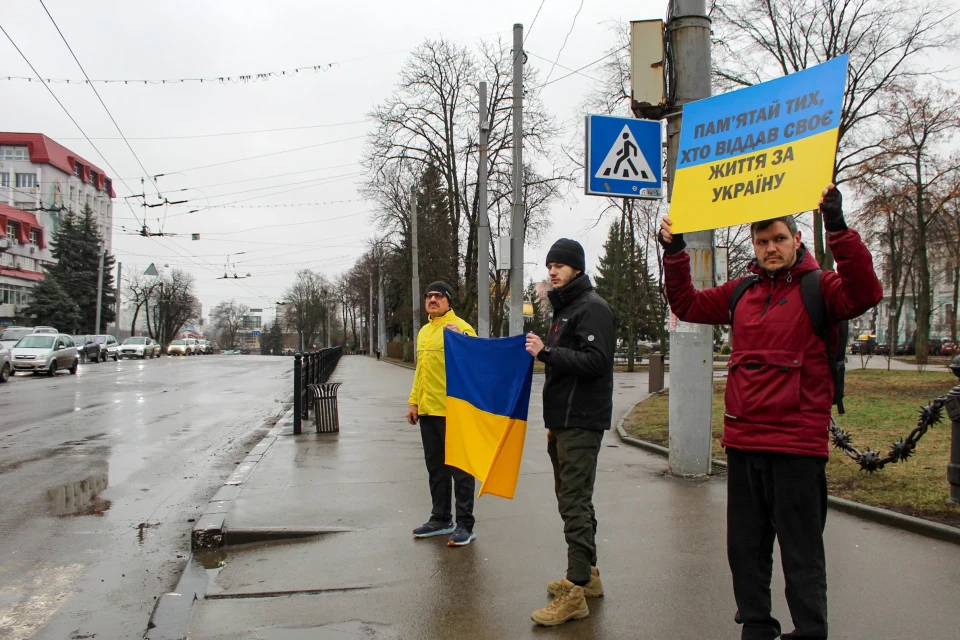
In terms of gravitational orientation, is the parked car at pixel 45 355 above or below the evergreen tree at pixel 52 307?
below

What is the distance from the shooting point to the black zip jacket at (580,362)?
4.14 meters

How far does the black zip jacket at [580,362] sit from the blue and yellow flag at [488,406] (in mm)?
476

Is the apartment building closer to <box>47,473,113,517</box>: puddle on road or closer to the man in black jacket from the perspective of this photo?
<box>47,473,113,517</box>: puddle on road

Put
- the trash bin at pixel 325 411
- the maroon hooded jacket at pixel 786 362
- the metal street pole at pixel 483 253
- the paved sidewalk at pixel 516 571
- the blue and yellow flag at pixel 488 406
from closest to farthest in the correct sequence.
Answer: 1. the maroon hooded jacket at pixel 786 362
2. the paved sidewalk at pixel 516 571
3. the blue and yellow flag at pixel 488 406
4. the trash bin at pixel 325 411
5. the metal street pole at pixel 483 253

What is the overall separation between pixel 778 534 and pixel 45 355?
105 feet

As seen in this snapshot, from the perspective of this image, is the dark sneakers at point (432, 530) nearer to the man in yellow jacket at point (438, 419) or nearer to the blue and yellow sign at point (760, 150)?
the man in yellow jacket at point (438, 419)

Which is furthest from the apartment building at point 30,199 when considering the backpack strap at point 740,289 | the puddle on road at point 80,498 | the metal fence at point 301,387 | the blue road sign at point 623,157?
the backpack strap at point 740,289

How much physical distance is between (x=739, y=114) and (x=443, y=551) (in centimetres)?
353

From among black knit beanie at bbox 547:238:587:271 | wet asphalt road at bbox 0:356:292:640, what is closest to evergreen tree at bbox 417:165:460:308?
wet asphalt road at bbox 0:356:292:640

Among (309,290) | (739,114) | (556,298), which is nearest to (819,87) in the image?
(739,114)

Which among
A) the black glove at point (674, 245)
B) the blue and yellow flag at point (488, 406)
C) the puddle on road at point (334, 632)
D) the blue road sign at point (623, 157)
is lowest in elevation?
the puddle on road at point (334, 632)

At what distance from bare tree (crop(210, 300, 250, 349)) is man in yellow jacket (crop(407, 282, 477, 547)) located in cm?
12996

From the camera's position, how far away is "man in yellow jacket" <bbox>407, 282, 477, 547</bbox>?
5.61 metres

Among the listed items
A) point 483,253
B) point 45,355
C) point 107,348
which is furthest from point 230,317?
point 483,253
